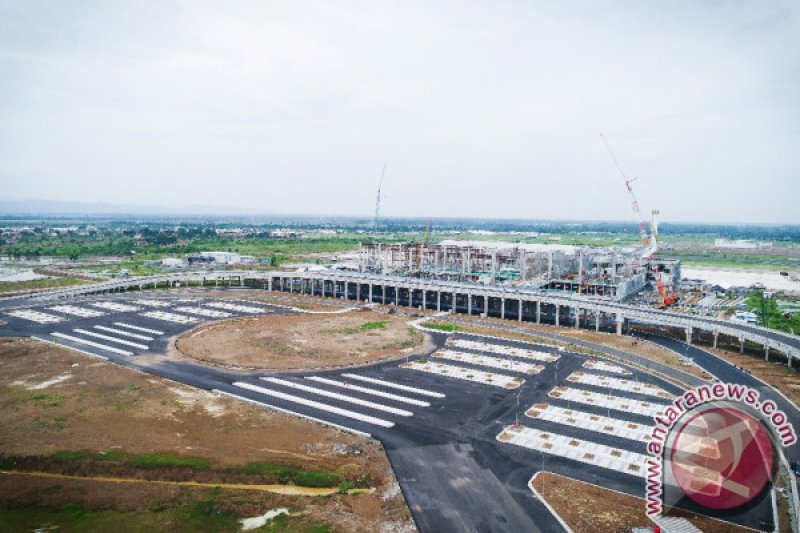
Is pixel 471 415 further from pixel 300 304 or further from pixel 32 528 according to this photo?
pixel 300 304

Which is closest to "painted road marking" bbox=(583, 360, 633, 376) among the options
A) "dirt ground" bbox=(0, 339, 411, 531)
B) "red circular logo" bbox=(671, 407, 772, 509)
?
"red circular logo" bbox=(671, 407, 772, 509)

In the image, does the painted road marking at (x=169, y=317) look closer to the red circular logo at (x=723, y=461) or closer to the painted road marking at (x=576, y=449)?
the painted road marking at (x=576, y=449)

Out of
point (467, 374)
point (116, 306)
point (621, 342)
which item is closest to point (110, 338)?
point (116, 306)

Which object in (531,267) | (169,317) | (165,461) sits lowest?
(165,461)

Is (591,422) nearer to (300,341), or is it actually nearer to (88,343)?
(300,341)

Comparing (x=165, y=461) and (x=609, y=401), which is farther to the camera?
(x=609, y=401)

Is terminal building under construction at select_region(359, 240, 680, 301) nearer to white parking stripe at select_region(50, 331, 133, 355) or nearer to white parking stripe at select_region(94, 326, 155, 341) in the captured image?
white parking stripe at select_region(94, 326, 155, 341)

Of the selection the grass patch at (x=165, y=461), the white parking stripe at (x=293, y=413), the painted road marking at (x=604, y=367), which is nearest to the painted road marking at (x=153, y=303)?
the white parking stripe at (x=293, y=413)
